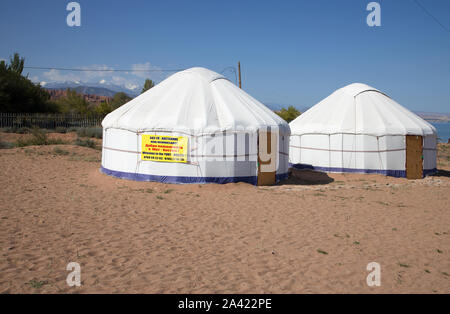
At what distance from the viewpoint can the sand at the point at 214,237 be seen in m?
3.50

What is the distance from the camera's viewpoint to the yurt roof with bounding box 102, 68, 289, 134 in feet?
28.7

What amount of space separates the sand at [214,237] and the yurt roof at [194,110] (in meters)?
1.66

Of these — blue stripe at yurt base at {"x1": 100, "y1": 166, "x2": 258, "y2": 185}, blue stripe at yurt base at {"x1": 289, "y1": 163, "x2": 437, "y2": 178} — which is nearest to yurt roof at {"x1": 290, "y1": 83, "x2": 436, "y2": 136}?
blue stripe at yurt base at {"x1": 289, "y1": 163, "x2": 437, "y2": 178}

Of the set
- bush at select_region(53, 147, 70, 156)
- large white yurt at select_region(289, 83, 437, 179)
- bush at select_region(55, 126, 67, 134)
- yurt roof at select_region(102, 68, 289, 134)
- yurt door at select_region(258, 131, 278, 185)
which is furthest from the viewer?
bush at select_region(55, 126, 67, 134)

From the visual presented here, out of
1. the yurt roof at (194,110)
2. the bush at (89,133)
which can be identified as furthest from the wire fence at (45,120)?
the yurt roof at (194,110)

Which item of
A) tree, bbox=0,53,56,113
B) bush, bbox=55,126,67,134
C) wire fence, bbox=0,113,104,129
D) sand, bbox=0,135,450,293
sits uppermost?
tree, bbox=0,53,56,113

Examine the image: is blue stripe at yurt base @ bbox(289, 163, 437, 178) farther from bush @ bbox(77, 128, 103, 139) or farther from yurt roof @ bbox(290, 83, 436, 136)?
bush @ bbox(77, 128, 103, 139)

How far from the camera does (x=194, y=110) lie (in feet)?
30.1

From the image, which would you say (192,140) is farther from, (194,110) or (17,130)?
(17,130)

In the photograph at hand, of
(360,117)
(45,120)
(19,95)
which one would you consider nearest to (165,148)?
(360,117)

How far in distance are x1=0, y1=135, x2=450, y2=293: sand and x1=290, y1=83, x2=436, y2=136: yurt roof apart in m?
3.54

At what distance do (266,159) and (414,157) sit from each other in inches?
245

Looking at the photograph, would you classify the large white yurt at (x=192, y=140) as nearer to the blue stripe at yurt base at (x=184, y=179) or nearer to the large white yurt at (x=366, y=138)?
the blue stripe at yurt base at (x=184, y=179)

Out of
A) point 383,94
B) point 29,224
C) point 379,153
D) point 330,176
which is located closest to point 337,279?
point 29,224
